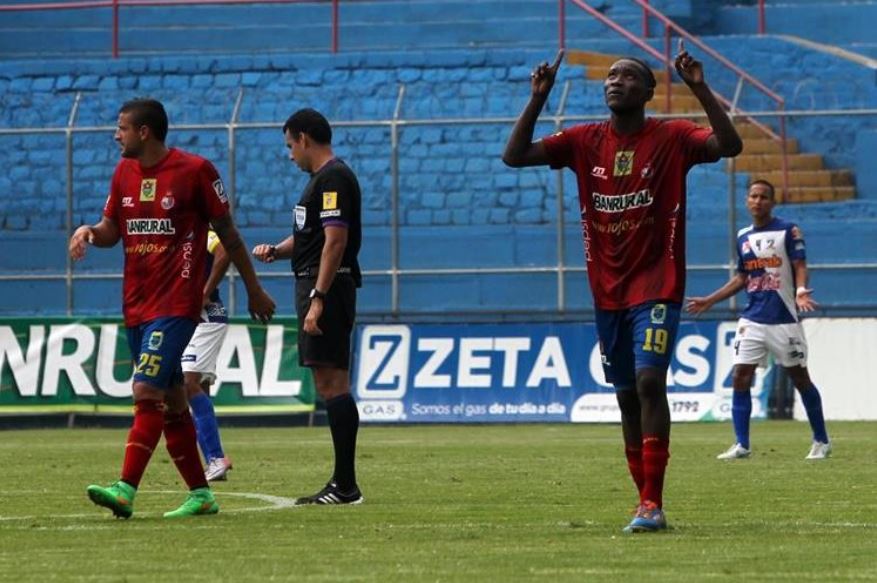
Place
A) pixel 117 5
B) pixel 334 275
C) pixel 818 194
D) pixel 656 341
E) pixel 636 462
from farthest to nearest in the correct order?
pixel 117 5 < pixel 818 194 < pixel 334 275 < pixel 636 462 < pixel 656 341

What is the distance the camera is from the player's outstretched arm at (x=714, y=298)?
1597cm

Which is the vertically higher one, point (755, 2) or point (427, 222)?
point (755, 2)

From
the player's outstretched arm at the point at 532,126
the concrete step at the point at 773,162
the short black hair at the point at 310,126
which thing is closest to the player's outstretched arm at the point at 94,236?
the short black hair at the point at 310,126

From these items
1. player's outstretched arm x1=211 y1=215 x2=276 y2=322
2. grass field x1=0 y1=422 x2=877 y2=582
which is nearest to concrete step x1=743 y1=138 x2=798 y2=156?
grass field x1=0 y1=422 x2=877 y2=582

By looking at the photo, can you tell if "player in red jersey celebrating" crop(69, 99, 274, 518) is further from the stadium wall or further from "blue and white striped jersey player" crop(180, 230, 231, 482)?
the stadium wall

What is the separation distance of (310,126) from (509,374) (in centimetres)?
1246

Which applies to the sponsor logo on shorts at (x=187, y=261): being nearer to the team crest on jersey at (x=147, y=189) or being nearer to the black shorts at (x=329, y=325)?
the team crest on jersey at (x=147, y=189)

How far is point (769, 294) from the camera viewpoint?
1762cm

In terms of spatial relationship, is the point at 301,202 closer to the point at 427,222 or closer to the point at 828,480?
the point at 828,480

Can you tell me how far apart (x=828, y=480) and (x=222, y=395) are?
1167cm

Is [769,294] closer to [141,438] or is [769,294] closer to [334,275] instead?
[334,275]

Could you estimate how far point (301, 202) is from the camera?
11.9 meters

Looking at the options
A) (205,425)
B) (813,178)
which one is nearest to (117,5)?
(813,178)

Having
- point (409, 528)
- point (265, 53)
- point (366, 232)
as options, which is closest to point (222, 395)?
point (366, 232)
